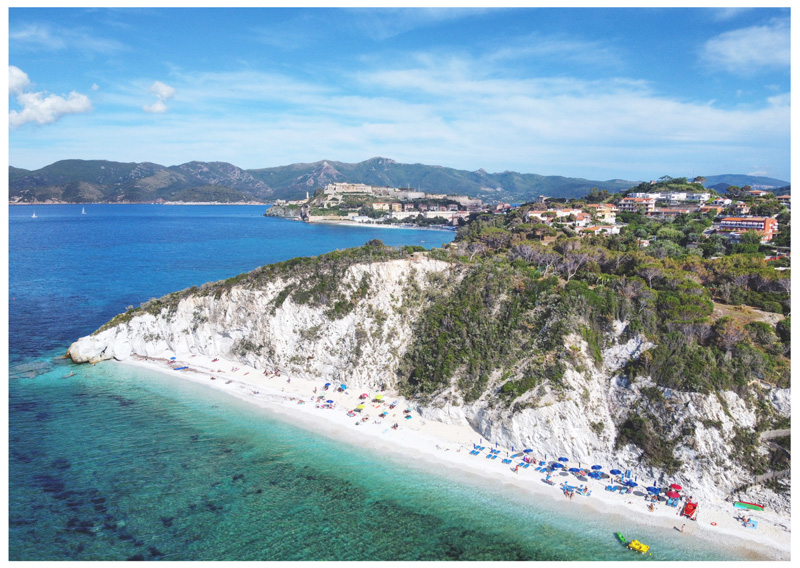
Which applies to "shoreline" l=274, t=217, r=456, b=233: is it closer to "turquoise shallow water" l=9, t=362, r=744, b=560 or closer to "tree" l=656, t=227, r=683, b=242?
"tree" l=656, t=227, r=683, b=242

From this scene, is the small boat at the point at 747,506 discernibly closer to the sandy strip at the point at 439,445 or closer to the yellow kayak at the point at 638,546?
the sandy strip at the point at 439,445

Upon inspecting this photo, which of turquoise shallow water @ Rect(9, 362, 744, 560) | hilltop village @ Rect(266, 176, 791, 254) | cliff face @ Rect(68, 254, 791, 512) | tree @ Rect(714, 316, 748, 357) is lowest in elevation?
turquoise shallow water @ Rect(9, 362, 744, 560)

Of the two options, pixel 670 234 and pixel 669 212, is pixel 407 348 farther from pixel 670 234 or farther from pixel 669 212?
pixel 669 212

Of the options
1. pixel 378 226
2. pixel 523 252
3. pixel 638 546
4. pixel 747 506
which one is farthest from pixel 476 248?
pixel 378 226

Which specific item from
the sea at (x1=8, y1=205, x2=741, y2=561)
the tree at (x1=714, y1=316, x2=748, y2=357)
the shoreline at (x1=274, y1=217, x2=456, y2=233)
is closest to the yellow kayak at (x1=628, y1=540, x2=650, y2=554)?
the sea at (x1=8, y1=205, x2=741, y2=561)

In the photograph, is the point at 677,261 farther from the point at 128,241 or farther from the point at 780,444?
the point at 128,241

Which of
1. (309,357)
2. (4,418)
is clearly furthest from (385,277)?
(4,418)
